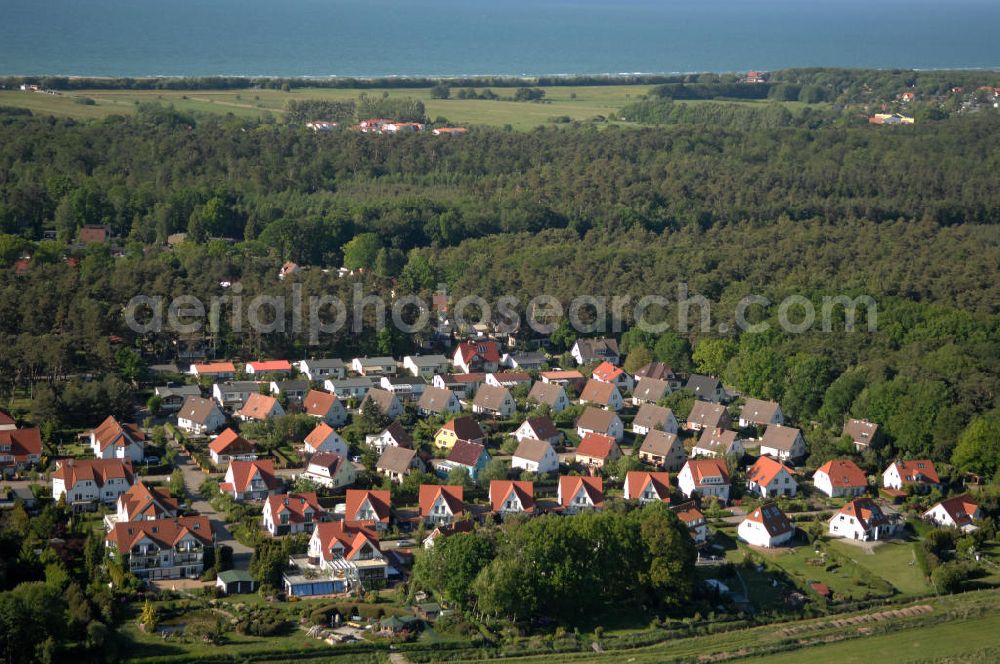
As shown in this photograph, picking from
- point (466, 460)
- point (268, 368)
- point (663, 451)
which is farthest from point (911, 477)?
point (268, 368)

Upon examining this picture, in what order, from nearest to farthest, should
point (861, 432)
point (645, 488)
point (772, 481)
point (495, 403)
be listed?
1. point (645, 488)
2. point (772, 481)
3. point (861, 432)
4. point (495, 403)

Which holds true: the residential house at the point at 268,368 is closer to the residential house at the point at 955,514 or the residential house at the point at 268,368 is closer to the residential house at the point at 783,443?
the residential house at the point at 783,443

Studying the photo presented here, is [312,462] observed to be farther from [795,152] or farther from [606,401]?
[795,152]

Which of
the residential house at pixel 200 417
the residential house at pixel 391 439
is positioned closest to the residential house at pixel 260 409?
the residential house at pixel 200 417

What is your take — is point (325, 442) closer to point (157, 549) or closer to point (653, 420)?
point (157, 549)

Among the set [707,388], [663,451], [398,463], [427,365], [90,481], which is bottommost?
[663,451]

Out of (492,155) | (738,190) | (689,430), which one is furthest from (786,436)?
(492,155)

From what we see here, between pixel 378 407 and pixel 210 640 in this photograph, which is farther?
pixel 378 407
